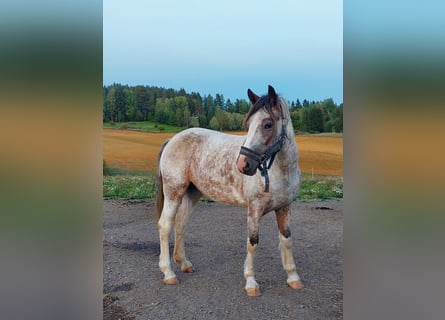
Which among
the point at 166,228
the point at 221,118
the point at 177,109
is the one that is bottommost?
the point at 166,228

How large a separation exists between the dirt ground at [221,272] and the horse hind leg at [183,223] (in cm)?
15

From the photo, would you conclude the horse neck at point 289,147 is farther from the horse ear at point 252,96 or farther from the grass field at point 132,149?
the grass field at point 132,149

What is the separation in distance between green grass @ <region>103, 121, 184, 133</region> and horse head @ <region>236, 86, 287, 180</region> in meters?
4.86

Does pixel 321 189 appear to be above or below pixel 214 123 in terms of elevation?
below

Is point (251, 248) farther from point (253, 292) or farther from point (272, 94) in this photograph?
point (272, 94)

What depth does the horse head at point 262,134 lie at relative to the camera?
3.06m

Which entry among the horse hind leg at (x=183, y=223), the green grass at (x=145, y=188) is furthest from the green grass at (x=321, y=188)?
the horse hind leg at (x=183, y=223)

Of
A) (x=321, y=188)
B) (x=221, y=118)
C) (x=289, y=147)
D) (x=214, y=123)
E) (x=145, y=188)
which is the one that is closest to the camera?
(x=289, y=147)

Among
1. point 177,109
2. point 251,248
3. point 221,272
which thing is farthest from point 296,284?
point 177,109

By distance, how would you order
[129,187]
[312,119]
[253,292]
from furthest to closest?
[129,187] < [312,119] < [253,292]

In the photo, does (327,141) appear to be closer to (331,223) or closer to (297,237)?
(331,223)

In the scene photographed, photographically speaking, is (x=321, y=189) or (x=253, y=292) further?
(x=321, y=189)

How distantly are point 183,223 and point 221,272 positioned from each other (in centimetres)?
77

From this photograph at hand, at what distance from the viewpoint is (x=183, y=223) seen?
436 centimetres
